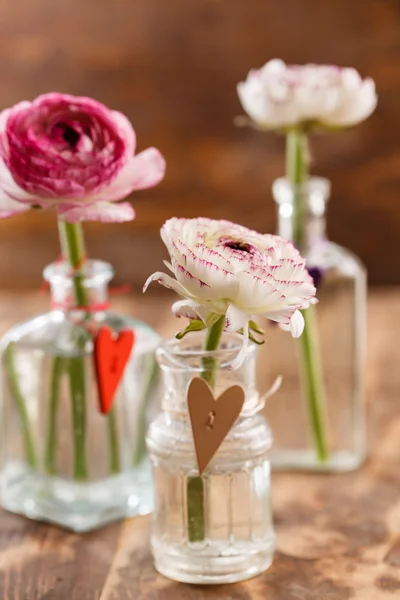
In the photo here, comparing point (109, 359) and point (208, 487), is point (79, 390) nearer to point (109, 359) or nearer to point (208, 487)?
point (109, 359)

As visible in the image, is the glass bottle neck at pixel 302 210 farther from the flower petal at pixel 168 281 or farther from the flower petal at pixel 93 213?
the flower petal at pixel 168 281

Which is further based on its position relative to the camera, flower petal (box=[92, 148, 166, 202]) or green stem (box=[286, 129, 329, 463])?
green stem (box=[286, 129, 329, 463])

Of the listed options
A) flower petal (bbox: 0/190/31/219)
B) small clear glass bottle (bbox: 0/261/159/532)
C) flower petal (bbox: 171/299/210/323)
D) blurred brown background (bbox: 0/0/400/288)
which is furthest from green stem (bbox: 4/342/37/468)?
blurred brown background (bbox: 0/0/400/288)

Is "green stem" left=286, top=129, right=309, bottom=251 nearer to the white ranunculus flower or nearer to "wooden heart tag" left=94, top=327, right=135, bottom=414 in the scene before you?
the white ranunculus flower

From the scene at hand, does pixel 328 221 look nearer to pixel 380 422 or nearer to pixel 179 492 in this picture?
pixel 380 422

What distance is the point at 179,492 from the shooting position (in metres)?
0.88

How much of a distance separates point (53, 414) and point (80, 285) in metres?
0.13

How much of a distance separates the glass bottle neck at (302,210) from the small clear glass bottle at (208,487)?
24 centimetres

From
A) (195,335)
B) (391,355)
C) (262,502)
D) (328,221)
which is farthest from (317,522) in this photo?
(328,221)

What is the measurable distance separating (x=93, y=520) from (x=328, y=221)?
1.23 meters

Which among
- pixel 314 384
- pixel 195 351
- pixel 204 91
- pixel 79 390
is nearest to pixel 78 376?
pixel 79 390

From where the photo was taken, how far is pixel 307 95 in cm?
105

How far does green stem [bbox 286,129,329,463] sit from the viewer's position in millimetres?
1107

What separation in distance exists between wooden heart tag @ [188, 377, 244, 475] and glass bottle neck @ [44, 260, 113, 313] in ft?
0.67
